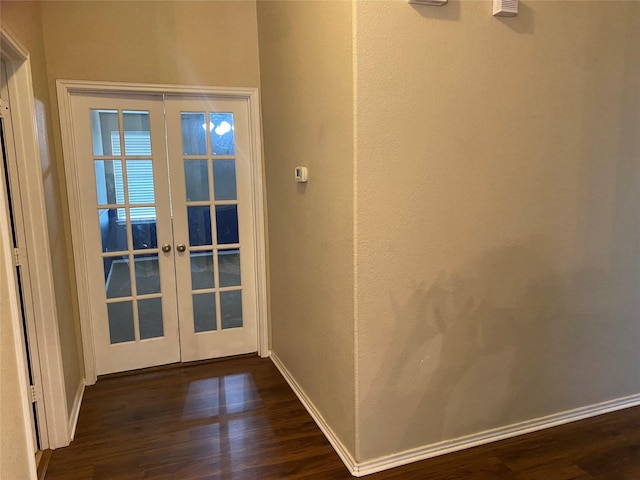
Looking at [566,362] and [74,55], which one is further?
[74,55]

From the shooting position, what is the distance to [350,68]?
190 centimetres

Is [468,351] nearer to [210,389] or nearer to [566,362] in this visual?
[566,362]

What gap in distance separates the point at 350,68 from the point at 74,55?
6.66 feet

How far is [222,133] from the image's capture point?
10.9 ft

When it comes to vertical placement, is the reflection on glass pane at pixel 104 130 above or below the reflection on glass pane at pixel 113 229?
above

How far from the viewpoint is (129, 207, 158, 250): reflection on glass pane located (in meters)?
3.22

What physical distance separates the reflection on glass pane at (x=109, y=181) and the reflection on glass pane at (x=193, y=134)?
1.56ft

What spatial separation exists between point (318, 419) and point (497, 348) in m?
1.08

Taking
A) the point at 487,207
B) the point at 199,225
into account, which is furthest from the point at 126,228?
the point at 487,207

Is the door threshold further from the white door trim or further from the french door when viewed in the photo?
the white door trim

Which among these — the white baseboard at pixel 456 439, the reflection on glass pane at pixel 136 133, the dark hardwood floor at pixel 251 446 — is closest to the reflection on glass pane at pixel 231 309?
the dark hardwood floor at pixel 251 446

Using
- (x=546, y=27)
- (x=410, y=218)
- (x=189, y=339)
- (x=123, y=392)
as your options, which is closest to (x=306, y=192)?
Result: (x=410, y=218)

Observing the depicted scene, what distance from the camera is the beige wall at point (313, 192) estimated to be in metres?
2.07

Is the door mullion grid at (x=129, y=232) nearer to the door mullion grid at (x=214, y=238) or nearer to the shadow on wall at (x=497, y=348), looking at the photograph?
the door mullion grid at (x=214, y=238)
